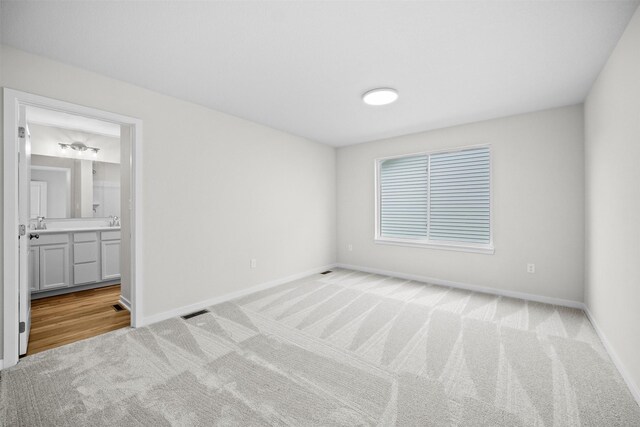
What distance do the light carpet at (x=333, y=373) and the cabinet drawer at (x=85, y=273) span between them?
212 centimetres

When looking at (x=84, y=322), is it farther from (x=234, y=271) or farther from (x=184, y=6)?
(x=184, y=6)

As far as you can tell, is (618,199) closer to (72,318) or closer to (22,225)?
(22,225)

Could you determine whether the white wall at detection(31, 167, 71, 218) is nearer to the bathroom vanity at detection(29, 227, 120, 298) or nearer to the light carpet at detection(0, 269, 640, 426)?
the bathroom vanity at detection(29, 227, 120, 298)

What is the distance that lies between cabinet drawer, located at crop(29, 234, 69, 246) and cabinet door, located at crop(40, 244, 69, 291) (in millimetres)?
58

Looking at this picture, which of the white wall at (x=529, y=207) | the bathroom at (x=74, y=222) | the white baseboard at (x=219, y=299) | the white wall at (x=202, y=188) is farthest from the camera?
the bathroom at (x=74, y=222)

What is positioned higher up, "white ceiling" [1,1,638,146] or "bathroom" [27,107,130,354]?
"white ceiling" [1,1,638,146]

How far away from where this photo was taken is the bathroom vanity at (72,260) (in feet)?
12.1

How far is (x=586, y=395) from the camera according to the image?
1748mm

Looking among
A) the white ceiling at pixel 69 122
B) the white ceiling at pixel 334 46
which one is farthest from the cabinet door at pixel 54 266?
the white ceiling at pixel 334 46

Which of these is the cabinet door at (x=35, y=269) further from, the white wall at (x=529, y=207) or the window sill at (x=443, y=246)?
the white wall at (x=529, y=207)

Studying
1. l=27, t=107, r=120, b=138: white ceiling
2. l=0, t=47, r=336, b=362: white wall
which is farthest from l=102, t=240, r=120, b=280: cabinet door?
l=0, t=47, r=336, b=362: white wall

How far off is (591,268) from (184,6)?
4.52 metres

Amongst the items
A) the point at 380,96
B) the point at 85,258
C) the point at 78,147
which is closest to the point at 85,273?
the point at 85,258

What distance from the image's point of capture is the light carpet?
1598 mm
